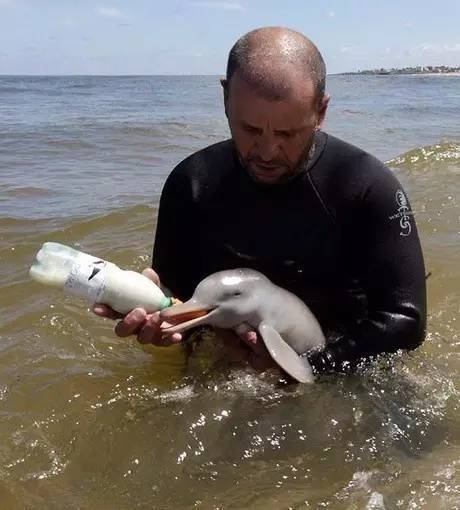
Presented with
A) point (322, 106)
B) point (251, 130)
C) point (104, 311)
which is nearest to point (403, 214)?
point (322, 106)

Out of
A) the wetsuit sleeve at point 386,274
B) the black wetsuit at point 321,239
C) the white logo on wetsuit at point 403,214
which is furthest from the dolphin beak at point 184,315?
the white logo on wetsuit at point 403,214

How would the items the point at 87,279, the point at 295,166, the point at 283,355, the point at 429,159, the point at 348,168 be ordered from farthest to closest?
the point at 429,159 < the point at 348,168 < the point at 295,166 < the point at 283,355 < the point at 87,279

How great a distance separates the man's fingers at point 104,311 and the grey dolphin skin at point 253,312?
8.8 inches

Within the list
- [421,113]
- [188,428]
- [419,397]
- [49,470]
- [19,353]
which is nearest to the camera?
[49,470]

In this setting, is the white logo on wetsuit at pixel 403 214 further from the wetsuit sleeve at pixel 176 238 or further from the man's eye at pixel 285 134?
the wetsuit sleeve at pixel 176 238

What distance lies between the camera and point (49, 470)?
3.31 m

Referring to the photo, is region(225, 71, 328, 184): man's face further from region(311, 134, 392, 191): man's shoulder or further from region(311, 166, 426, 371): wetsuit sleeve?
region(311, 166, 426, 371): wetsuit sleeve

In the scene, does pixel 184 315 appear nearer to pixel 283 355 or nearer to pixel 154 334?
pixel 154 334

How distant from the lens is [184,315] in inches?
130

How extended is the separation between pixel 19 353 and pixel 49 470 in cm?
142

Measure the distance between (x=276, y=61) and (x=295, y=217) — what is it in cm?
86

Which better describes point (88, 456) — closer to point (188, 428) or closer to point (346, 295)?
point (188, 428)

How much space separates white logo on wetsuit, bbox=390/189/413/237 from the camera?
359cm

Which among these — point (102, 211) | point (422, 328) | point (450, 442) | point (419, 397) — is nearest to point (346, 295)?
point (422, 328)
